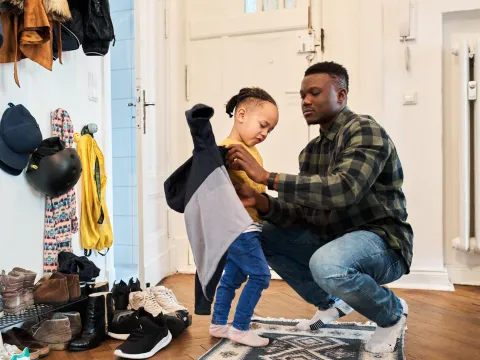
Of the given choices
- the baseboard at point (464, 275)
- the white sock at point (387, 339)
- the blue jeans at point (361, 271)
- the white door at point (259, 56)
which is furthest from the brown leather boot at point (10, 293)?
the baseboard at point (464, 275)

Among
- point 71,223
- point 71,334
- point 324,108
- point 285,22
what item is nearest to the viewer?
point 324,108

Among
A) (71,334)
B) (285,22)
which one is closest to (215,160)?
(71,334)

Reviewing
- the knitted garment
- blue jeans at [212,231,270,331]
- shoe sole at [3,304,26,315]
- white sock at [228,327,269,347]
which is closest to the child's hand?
blue jeans at [212,231,270,331]

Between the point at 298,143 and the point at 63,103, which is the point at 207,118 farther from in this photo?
the point at 298,143

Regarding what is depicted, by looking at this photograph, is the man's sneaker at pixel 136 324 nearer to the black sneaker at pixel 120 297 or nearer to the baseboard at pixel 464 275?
the black sneaker at pixel 120 297

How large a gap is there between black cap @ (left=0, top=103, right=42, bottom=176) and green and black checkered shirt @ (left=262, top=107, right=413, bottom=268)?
3.45 ft

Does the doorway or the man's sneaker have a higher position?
the doorway

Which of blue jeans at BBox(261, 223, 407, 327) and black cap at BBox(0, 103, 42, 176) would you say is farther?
black cap at BBox(0, 103, 42, 176)

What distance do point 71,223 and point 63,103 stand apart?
60 centimetres

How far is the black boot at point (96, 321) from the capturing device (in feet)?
6.11

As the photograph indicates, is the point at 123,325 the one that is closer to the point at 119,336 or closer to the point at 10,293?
the point at 119,336

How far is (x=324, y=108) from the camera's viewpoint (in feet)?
5.65

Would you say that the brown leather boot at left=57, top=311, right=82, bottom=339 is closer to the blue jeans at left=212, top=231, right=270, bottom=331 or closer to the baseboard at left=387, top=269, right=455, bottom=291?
the blue jeans at left=212, top=231, right=270, bottom=331

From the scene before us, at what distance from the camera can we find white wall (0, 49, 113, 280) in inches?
81.0
